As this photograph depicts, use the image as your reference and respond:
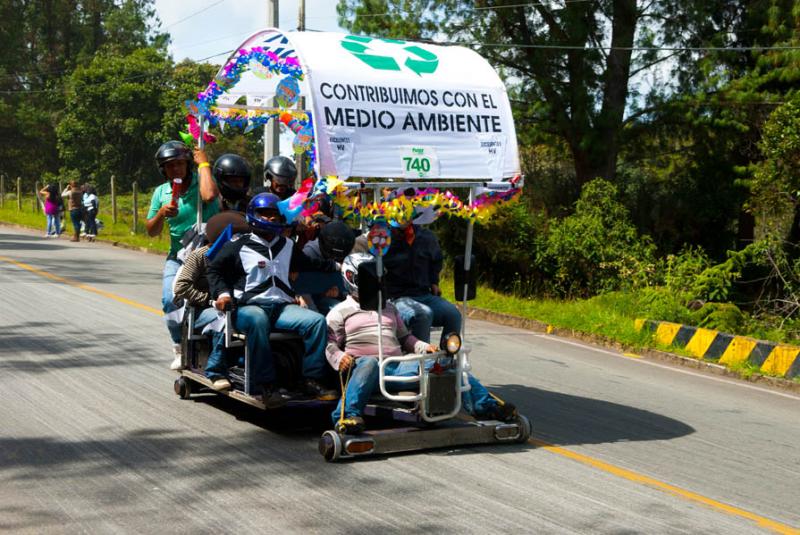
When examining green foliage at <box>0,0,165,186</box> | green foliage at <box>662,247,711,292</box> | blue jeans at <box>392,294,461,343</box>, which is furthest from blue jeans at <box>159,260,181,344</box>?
green foliage at <box>0,0,165,186</box>

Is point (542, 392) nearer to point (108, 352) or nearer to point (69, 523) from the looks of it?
point (108, 352)

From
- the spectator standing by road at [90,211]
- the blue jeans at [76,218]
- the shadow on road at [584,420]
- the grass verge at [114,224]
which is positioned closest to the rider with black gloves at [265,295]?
the shadow on road at [584,420]

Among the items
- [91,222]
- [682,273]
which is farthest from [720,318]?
[91,222]

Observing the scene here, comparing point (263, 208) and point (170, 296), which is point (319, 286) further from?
point (170, 296)

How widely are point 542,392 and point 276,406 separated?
3.26 metres

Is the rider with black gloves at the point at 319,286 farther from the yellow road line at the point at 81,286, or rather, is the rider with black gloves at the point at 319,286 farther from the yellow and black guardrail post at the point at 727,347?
the yellow and black guardrail post at the point at 727,347

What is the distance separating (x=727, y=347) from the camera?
1226cm

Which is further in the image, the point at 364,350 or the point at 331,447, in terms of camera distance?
the point at 364,350

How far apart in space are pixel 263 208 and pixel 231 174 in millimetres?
1271

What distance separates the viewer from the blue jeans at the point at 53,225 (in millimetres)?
29391

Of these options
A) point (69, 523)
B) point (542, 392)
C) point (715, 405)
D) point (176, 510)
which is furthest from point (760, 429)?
point (69, 523)

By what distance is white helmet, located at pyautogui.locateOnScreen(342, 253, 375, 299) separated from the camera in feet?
24.7

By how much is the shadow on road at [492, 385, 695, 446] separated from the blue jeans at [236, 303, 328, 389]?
1857mm

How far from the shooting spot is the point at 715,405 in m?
9.80
